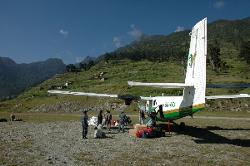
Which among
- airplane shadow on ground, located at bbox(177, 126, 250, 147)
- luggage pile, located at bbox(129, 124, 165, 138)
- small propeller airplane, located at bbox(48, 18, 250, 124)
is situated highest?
small propeller airplane, located at bbox(48, 18, 250, 124)

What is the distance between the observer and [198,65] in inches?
1019

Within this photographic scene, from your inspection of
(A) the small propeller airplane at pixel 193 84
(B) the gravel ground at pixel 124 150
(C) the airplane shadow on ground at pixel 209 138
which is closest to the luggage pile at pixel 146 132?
(B) the gravel ground at pixel 124 150

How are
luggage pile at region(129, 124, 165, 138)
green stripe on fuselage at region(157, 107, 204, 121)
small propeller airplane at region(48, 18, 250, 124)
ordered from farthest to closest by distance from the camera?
1. luggage pile at region(129, 124, 165, 138)
2. green stripe on fuselage at region(157, 107, 204, 121)
3. small propeller airplane at region(48, 18, 250, 124)

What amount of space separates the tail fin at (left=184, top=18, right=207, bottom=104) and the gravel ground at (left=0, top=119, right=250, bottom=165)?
3625 mm

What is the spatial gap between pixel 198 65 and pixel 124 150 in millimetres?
8562

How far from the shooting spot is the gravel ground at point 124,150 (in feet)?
61.5

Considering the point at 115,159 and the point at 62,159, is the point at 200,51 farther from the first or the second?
the point at 62,159

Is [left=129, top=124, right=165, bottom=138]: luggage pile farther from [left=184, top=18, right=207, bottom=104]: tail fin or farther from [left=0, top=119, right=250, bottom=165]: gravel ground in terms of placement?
[left=184, top=18, right=207, bottom=104]: tail fin

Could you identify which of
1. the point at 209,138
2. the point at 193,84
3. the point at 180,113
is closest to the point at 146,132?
the point at 180,113

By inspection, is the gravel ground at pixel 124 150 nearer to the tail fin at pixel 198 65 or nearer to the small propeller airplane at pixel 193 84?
the small propeller airplane at pixel 193 84

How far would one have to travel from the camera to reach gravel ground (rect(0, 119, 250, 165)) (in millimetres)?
18734

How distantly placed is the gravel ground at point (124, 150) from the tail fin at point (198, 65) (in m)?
3.63

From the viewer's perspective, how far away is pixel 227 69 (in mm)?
141500

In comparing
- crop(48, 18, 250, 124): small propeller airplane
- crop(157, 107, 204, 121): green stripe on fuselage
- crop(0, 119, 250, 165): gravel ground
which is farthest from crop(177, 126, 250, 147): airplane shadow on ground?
crop(48, 18, 250, 124): small propeller airplane
